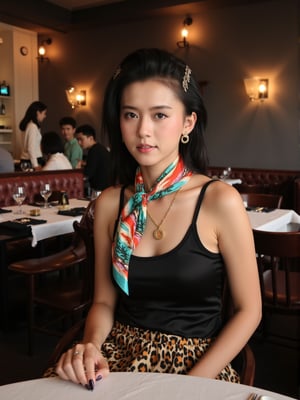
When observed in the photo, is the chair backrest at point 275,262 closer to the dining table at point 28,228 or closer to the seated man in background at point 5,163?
the dining table at point 28,228

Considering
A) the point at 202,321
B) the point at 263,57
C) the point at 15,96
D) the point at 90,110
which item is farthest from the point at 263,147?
the point at 202,321

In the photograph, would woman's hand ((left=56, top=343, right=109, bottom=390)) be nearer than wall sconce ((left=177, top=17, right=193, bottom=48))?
Yes

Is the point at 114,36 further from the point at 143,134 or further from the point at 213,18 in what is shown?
the point at 143,134

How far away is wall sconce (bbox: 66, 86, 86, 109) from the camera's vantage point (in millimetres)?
9258

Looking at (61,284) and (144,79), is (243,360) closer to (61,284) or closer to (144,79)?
(144,79)

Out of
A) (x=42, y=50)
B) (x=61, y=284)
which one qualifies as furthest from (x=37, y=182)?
(x=42, y=50)

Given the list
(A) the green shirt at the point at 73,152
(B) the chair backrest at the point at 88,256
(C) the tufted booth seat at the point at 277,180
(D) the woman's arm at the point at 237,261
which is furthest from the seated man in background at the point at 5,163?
(D) the woman's arm at the point at 237,261

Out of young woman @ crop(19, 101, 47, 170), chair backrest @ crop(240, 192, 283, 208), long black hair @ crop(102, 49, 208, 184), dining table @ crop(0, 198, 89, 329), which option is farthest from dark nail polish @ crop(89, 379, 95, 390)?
young woman @ crop(19, 101, 47, 170)

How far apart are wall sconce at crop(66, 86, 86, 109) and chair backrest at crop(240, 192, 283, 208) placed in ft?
19.7

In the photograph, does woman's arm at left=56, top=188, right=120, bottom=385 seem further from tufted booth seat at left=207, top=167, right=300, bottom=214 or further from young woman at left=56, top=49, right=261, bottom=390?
tufted booth seat at left=207, top=167, right=300, bottom=214

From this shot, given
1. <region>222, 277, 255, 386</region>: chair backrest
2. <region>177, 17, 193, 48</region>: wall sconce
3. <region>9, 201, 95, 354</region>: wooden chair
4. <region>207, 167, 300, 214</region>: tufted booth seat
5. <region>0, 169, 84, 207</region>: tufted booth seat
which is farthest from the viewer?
<region>177, 17, 193, 48</region>: wall sconce

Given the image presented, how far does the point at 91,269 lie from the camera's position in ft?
6.77

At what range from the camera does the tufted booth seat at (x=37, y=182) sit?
200 inches

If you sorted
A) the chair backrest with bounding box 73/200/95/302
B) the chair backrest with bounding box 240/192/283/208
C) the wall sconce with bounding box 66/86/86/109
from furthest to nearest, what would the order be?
the wall sconce with bounding box 66/86/86/109 → the chair backrest with bounding box 240/192/283/208 → the chair backrest with bounding box 73/200/95/302
